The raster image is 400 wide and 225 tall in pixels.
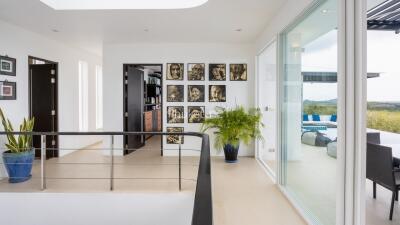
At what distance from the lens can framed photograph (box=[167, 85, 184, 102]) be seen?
636 centimetres

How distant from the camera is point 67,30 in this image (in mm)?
5152

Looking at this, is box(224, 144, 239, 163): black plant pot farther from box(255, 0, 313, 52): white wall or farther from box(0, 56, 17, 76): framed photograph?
box(0, 56, 17, 76): framed photograph

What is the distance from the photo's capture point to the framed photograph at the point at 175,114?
20.9 ft

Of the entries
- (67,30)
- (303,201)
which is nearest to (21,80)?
(67,30)

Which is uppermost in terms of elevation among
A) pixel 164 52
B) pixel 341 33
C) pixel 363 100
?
pixel 164 52

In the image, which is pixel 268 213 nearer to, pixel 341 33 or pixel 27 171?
pixel 341 33

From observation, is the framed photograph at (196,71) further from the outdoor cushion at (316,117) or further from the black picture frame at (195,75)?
the outdoor cushion at (316,117)

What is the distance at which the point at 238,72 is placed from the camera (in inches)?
248

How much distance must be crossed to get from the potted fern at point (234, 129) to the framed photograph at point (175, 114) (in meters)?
0.89

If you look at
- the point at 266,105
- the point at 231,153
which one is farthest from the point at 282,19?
the point at 231,153

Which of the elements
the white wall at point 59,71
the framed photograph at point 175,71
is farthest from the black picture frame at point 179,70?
the white wall at point 59,71

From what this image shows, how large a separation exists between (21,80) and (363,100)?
5.46 meters

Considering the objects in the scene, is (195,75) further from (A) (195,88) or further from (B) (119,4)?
(B) (119,4)

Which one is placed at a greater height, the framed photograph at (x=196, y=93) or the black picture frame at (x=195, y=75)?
the black picture frame at (x=195, y=75)
